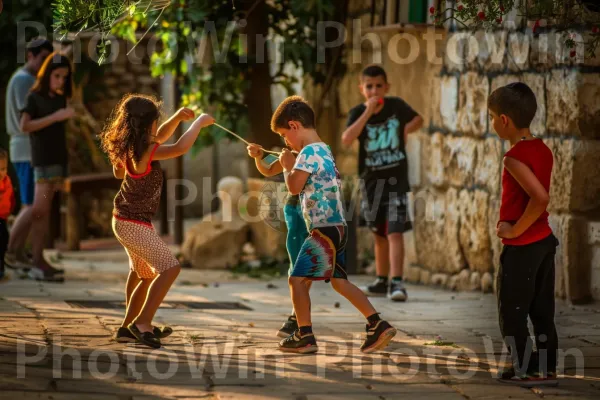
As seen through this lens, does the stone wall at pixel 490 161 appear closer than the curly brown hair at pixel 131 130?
No

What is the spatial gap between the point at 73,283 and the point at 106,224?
15.9 feet

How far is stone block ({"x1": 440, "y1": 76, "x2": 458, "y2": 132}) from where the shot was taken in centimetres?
779

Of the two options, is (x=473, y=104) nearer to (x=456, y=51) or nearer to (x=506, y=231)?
(x=456, y=51)

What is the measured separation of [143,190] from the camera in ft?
16.9

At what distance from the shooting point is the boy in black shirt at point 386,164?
7.12m

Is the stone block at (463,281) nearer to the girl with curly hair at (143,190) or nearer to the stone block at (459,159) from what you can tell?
the stone block at (459,159)

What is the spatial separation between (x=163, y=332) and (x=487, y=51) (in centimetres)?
329

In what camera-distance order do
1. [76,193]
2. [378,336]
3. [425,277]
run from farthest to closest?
[76,193] → [425,277] → [378,336]

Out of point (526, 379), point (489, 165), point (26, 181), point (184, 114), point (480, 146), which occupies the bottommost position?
point (526, 379)

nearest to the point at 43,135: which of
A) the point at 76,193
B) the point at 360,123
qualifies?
the point at 360,123

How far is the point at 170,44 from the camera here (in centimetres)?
974

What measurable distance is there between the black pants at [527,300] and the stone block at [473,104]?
3.04m

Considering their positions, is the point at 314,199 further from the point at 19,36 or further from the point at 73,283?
the point at 19,36

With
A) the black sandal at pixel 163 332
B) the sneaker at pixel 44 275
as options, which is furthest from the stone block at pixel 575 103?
the sneaker at pixel 44 275
